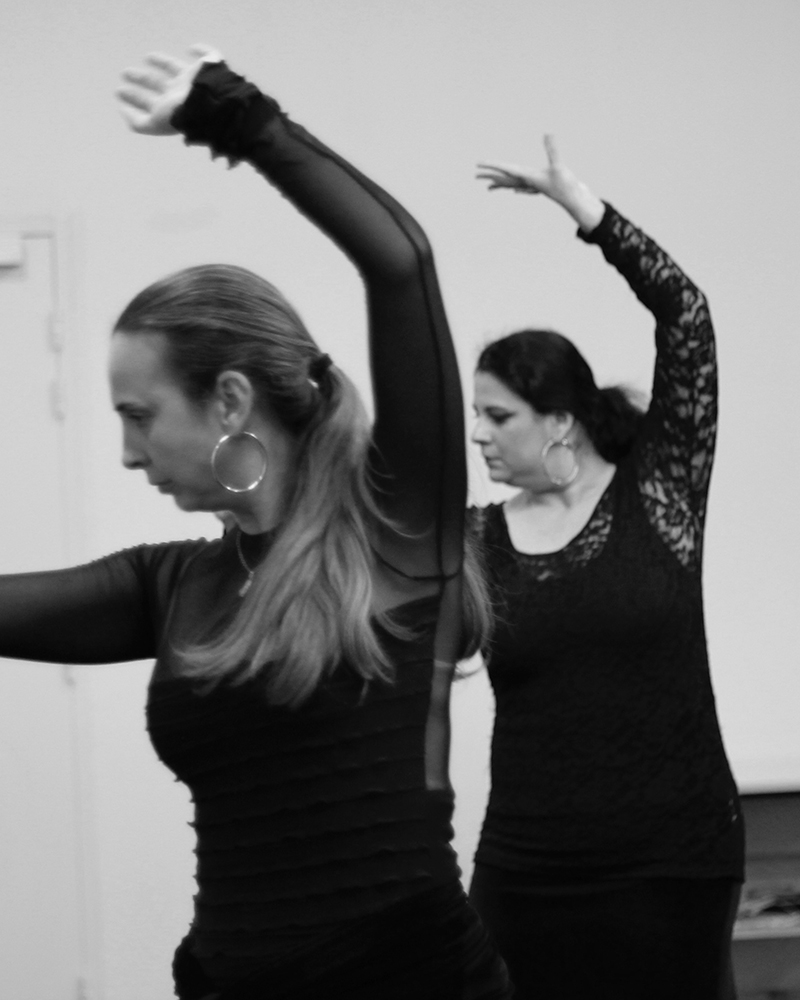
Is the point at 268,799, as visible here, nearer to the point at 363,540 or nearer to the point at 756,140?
the point at 363,540

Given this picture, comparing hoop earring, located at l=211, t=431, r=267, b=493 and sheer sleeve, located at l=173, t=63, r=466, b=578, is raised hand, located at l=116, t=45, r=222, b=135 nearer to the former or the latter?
sheer sleeve, located at l=173, t=63, r=466, b=578

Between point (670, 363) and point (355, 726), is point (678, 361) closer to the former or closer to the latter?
point (670, 363)

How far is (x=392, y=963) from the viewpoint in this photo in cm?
107

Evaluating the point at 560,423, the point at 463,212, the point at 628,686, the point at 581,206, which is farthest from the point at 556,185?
the point at 463,212

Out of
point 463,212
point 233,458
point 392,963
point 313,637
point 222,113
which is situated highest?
point 463,212

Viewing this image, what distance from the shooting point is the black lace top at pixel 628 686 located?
195 centimetres

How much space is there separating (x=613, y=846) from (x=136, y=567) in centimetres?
95

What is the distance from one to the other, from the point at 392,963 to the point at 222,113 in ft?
1.99

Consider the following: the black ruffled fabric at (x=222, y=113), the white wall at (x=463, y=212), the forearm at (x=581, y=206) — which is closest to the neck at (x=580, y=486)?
the forearm at (x=581, y=206)

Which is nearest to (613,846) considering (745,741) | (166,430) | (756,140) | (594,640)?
(594,640)

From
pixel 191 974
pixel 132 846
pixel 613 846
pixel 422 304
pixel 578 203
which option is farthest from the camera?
pixel 132 846

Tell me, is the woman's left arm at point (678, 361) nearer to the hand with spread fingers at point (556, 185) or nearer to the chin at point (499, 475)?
the hand with spread fingers at point (556, 185)

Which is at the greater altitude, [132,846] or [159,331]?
[159,331]

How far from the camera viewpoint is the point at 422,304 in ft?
3.35
